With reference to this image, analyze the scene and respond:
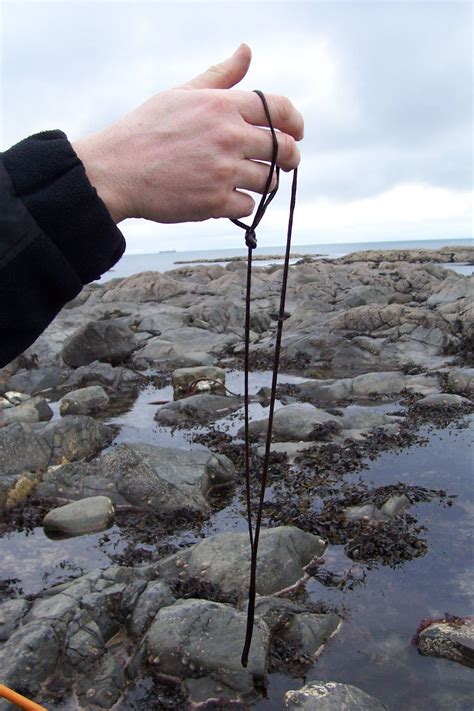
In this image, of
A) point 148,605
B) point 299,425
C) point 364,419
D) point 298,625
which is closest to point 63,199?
point 148,605

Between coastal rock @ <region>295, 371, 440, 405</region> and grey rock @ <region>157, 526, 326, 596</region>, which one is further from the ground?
grey rock @ <region>157, 526, 326, 596</region>

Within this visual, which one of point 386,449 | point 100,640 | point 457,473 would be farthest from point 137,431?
point 100,640

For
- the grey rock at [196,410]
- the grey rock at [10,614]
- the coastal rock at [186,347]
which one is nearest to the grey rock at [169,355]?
the coastal rock at [186,347]

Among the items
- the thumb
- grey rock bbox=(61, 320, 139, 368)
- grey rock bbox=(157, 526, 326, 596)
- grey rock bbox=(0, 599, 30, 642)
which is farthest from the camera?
grey rock bbox=(61, 320, 139, 368)

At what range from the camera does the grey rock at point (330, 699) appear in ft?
13.5

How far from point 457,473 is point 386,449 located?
1.42 metres

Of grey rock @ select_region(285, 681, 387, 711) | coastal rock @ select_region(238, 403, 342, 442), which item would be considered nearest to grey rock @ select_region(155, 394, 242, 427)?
coastal rock @ select_region(238, 403, 342, 442)

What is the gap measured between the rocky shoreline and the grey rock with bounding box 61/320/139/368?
43 millimetres

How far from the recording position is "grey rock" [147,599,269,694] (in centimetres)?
461

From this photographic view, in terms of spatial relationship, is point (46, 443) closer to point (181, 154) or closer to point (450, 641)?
point (450, 641)

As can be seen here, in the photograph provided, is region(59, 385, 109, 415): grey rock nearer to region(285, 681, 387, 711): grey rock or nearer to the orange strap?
region(285, 681, 387, 711): grey rock

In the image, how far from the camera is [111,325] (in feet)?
61.5

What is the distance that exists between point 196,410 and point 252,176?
35.1 ft

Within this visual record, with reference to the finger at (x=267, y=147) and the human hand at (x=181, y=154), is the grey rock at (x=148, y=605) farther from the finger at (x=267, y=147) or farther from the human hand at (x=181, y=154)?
the finger at (x=267, y=147)
